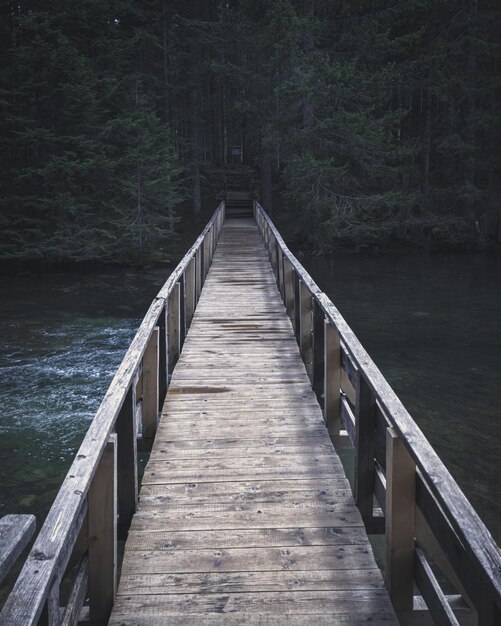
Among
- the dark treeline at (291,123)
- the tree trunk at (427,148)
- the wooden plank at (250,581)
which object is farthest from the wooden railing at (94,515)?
the tree trunk at (427,148)

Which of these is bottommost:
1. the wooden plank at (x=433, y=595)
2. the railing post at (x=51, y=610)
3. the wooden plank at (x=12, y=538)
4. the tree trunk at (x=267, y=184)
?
the wooden plank at (x=433, y=595)

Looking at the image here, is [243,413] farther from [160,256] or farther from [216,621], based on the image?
[160,256]

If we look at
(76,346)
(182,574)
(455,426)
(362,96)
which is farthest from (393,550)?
(362,96)

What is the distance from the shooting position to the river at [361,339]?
768 cm

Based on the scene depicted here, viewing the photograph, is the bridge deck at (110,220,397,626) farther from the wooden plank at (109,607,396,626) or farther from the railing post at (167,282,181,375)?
the railing post at (167,282,181,375)

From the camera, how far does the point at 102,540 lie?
2920mm

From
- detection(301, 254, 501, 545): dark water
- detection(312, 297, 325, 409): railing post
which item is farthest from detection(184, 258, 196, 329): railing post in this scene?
detection(301, 254, 501, 545): dark water

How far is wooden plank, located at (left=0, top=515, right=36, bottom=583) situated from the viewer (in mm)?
1667

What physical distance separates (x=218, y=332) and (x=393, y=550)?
6412mm

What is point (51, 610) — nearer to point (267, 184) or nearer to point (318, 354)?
point (318, 354)

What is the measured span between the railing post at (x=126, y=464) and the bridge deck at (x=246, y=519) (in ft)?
0.33

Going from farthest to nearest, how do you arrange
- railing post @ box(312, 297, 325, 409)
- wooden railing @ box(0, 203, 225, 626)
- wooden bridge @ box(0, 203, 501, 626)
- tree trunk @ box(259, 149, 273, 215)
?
1. tree trunk @ box(259, 149, 273, 215)
2. railing post @ box(312, 297, 325, 409)
3. wooden bridge @ box(0, 203, 501, 626)
4. wooden railing @ box(0, 203, 225, 626)

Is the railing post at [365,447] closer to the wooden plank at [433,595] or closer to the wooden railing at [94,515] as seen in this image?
the wooden plank at [433,595]

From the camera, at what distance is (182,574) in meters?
3.22
